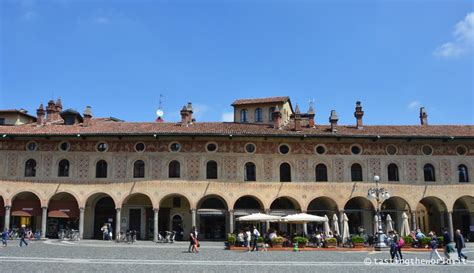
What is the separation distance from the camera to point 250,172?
99.9 feet

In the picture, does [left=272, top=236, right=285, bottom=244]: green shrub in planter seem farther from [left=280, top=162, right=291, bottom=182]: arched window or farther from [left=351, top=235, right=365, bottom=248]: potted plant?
[left=280, top=162, right=291, bottom=182]: arched window

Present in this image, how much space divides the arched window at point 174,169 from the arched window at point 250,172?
453cm

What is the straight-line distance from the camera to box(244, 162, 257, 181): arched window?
99.5 feet

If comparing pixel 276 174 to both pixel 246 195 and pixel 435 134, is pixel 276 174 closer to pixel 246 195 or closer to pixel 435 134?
pixel 246 195

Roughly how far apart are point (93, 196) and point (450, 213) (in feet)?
79.6

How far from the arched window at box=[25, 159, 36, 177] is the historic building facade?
0.07 metres

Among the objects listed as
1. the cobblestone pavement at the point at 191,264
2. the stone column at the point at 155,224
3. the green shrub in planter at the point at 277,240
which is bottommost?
the cobblestone pavement at the point at 191,264

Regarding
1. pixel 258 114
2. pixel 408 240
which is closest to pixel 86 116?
pixel 258 114

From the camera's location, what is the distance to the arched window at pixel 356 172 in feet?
100

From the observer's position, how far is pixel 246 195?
3011 centimetres

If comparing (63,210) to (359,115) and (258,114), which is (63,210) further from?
(359,115)

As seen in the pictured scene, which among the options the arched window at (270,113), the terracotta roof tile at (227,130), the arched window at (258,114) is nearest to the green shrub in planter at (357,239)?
the terracotta roof tile at (227,130)

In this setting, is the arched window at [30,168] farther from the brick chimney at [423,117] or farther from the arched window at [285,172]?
the brick chimney at [423,117]

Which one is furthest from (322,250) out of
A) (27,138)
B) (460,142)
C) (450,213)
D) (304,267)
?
(27,138)
